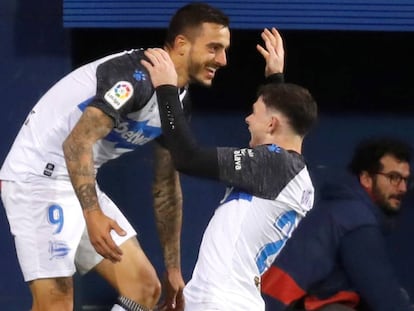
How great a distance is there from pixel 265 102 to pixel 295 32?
1.90m

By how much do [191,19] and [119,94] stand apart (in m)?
0.49

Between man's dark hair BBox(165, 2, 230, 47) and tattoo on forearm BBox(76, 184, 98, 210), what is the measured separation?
2.42ft

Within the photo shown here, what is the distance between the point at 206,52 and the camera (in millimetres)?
5789

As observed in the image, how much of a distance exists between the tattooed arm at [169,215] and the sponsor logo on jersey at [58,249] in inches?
20.5

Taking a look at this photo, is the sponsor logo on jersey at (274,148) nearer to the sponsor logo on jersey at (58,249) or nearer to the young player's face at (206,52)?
the young player's face at (206,52)

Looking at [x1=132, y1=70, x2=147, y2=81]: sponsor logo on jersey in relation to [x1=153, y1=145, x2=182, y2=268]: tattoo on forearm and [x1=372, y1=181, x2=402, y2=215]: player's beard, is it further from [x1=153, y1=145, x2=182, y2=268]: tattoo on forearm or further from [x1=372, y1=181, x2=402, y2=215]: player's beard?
[x1=372, y1=181, x2=402, y2=215]: player's beard

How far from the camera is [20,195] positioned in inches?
234

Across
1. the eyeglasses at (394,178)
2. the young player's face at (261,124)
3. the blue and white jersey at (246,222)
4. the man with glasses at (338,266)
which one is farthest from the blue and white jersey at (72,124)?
the eyeglasses at (394,178)

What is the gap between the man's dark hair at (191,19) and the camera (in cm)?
579

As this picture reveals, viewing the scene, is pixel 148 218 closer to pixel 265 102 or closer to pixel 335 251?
pixel 335 251

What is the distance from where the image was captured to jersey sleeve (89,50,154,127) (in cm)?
552

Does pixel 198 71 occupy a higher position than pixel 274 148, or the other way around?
pixel 198 71

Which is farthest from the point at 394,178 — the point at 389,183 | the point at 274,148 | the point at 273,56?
the point at 274,148

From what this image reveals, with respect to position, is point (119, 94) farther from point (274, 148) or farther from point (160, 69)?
point (274, 148)
